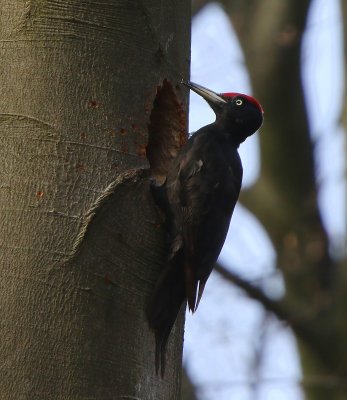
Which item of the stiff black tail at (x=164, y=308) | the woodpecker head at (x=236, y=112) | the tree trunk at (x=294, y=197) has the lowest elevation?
the stiff black tail at (x=164, y=308)

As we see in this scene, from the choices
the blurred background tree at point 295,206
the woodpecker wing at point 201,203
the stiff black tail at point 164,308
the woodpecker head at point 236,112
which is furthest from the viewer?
the blurred background tree at point 295,206

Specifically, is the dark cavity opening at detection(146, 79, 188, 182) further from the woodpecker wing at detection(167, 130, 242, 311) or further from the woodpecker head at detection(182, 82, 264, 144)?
the woodpecker head at detection(182, 82, 264, 144)

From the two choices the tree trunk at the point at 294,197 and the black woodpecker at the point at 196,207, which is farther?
the tree trunk at the point at 294,197

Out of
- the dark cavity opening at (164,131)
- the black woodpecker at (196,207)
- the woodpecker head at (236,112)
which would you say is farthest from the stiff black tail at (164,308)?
the woodpecker head at (236,112)

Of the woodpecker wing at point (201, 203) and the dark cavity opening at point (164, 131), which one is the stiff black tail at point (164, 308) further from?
the dark cavity opening at point (164, 131)

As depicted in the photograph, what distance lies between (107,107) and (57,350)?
2.92 feet

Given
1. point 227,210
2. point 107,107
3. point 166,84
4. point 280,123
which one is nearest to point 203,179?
point 227,210

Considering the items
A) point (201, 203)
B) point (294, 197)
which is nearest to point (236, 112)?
point (201, 203)

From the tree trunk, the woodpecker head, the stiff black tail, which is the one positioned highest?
the tree trunk

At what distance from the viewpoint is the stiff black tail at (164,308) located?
3180mm

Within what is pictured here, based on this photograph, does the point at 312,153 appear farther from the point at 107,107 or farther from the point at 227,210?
the point at 107,107

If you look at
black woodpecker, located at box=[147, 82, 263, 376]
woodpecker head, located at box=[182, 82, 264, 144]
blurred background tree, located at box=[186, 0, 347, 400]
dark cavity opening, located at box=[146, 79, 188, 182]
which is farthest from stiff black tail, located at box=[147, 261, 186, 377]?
blurred background tree, located at box=[186, 0, 347, 400]

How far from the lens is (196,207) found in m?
3.90

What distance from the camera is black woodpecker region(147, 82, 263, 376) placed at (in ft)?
10.9
